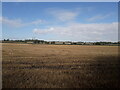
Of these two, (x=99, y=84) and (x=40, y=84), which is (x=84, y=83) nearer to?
(x=99, y=84)

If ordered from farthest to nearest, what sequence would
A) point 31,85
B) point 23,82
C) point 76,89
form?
point 23,82
point 31,85
point 76,89


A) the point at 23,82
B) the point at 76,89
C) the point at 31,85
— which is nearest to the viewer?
the point at 76,89

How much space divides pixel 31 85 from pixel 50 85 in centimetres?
84

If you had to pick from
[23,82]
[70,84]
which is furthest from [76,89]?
[23,82]

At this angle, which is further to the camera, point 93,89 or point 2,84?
point 2,84

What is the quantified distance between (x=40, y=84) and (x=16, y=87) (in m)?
1.02

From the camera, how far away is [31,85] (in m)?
5.18

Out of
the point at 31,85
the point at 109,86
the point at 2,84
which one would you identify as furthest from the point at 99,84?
the point at 2,84

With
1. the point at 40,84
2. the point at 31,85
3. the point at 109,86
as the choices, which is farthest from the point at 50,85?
→ the point at 109,86

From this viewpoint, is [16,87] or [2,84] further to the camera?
[2,84]

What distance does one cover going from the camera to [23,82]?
5570 millimetres

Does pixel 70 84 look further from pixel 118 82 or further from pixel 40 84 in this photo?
pixel 118 82

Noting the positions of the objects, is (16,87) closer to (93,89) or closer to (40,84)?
(40,84)

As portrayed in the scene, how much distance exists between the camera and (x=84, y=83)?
17.9 feet
